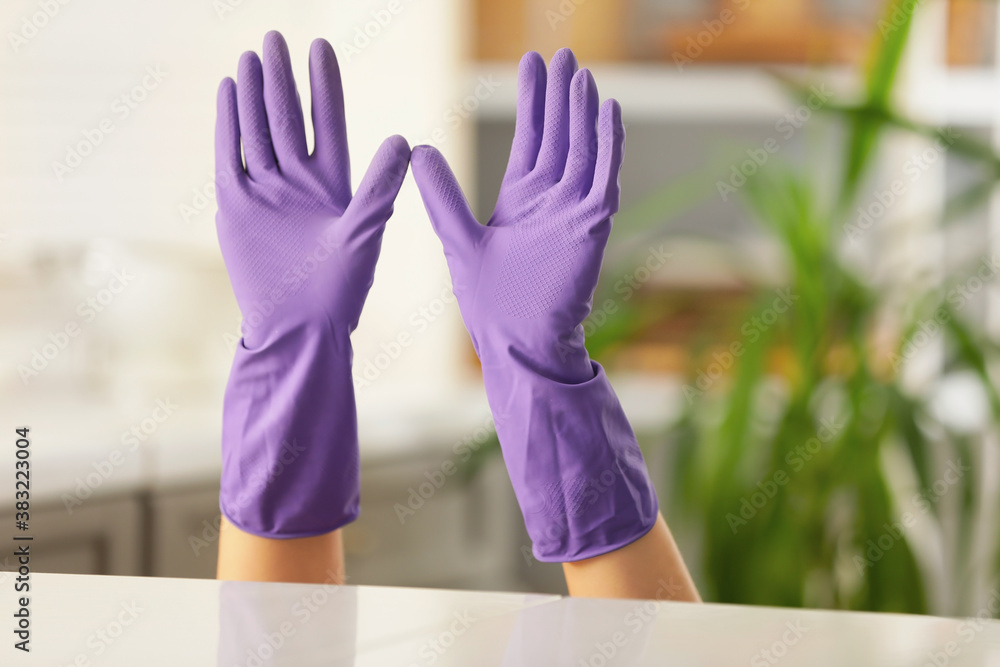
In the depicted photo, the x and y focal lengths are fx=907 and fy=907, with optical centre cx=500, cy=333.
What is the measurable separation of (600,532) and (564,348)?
0.13 m

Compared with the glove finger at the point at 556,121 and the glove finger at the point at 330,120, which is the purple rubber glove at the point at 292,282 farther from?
the glove finger at the point at 556,121

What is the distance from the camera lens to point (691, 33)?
7.06 ft

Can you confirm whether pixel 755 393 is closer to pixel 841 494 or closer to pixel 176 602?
pixel 841 494

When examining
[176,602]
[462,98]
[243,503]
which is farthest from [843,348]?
[462,98]

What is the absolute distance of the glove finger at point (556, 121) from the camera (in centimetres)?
67

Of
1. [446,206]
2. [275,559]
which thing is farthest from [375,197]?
[275,559]

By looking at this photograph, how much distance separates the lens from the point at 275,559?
0.67 meters

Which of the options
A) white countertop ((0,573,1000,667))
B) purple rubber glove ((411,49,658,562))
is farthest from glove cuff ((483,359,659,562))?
white countertop ((0,573,1000,667))

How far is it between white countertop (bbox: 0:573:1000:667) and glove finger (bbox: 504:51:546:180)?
→ 33 cm

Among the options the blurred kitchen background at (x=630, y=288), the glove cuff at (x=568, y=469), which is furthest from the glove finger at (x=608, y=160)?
the blurred kitchen background at (x=630, y=288)

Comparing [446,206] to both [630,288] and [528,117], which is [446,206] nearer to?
[528,117]

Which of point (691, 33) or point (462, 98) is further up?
point (691, 33)

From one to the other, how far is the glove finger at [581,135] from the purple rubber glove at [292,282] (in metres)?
0.12

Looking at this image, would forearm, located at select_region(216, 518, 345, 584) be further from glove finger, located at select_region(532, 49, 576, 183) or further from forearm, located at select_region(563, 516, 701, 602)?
glove finger, located at select_region(532, 49, 576, 183)
